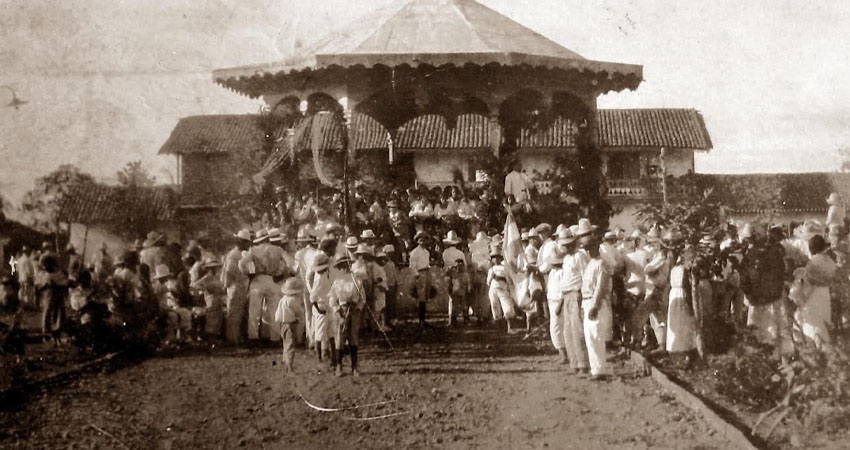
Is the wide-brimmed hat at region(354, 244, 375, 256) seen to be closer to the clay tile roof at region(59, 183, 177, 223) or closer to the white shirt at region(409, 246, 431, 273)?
the white shirt at region(409, 246, 431, 273)

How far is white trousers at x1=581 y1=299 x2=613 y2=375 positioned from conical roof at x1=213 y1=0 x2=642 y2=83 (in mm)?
3856

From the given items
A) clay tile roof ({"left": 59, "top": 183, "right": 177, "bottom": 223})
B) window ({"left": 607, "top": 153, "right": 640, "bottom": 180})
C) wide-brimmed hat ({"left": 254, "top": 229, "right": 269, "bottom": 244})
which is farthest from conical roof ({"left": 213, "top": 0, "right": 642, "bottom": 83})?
window ({"left": 607, "top": 153, "right": 640, "bottom": 180})

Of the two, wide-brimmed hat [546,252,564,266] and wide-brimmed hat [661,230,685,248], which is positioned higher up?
wide-brimmed hat [661,230,685,248]

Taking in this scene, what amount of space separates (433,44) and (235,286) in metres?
5.07

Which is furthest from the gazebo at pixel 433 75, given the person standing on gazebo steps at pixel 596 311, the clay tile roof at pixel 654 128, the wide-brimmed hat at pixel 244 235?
the clay tile roof at pixel 654 128

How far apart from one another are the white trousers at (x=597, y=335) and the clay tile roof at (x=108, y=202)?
19924 mm

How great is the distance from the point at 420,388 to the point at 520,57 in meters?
4.98

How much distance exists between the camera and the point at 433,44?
13.1 meters

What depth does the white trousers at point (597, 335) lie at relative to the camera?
423 inches

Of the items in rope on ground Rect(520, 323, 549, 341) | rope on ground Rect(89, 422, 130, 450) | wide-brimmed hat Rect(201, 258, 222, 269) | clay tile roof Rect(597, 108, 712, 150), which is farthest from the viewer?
clay tile roof Rect(597, 108, 712, 150)

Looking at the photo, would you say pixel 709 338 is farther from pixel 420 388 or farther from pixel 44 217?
pixel 44 217

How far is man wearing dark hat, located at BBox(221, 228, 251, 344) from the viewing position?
1465 centimetres

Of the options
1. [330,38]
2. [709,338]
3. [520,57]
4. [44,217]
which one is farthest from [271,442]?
[44,217]

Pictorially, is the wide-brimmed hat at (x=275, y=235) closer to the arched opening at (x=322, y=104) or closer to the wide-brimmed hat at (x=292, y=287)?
the arched opening at (x=322, y=104)
